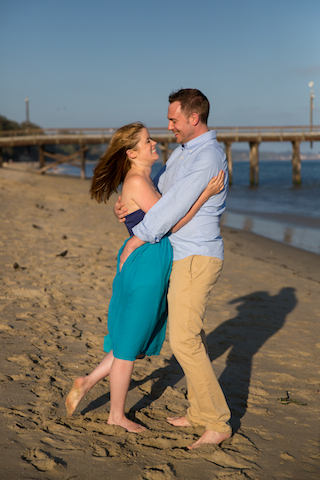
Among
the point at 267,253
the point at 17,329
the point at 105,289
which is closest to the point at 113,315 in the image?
the point at 17,329

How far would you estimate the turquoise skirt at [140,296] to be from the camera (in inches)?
90.2

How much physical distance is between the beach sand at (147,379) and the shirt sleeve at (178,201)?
1188 mm

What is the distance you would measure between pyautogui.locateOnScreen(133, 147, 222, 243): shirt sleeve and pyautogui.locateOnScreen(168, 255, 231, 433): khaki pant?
0.26 m

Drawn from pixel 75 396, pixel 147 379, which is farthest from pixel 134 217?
pixel 147 379

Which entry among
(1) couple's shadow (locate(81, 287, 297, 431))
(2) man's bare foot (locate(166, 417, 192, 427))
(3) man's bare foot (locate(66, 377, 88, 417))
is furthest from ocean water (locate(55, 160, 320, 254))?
(3) man's bare foot (locate(66, 377, 88, 417))

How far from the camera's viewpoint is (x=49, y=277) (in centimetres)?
557

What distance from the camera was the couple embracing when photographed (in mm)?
2234

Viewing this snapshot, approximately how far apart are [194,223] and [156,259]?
288 mm

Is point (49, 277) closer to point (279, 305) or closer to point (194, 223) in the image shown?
point (279, 305)

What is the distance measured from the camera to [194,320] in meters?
2.29

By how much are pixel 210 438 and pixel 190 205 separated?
A: 1317 millimetres

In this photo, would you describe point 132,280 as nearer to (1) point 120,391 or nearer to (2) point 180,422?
(1) point 120,391

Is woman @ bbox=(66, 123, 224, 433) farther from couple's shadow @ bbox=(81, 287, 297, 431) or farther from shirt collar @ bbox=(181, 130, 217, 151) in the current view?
couple's shadow @ bbox=(81, 287, 297, 431)

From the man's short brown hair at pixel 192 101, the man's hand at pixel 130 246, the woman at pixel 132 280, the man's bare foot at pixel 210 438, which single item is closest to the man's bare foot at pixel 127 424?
the woman at pixel 132 280
